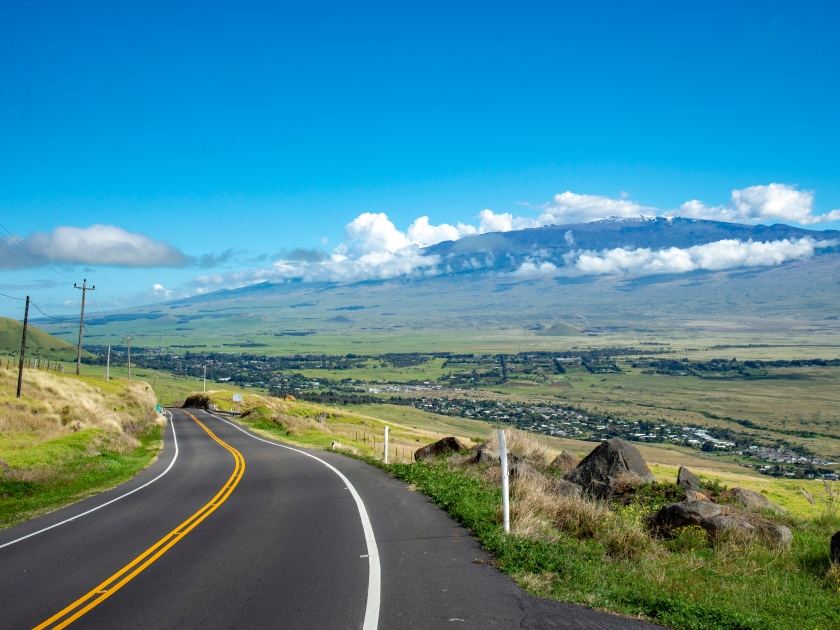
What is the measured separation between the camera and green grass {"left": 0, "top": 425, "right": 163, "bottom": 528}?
14575 mm

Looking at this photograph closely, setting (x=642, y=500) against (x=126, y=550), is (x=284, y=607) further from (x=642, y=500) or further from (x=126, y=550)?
(x=642, y=500)

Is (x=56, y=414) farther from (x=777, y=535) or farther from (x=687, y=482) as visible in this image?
(x=777, y=535)

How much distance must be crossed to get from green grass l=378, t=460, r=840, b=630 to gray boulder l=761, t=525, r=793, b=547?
143 millimetres

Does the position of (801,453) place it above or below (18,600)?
below

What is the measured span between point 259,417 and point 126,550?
1704 inches

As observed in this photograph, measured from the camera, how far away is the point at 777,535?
10.1 meters

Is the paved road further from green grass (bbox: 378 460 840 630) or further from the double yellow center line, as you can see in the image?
green grass (bbox: 378 460 840 630)

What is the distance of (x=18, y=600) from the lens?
23.1ft

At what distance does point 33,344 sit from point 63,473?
141m

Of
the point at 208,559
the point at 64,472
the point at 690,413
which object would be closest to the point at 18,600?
the point at 208,559

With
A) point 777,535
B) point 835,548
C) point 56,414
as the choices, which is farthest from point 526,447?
point 56,414

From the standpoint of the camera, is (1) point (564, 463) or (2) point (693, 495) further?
(1) point (564, 463)

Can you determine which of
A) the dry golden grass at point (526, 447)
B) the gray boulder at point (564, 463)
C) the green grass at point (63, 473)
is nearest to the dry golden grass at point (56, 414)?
the green grass at point (63, 473)

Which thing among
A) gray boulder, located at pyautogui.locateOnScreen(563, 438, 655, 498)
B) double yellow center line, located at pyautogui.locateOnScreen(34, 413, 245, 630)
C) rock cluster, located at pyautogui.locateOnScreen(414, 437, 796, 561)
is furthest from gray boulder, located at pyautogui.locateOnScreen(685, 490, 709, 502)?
double yellow center line, located at pyautogui.locateOnScreen(34, 413, 245, 630)
